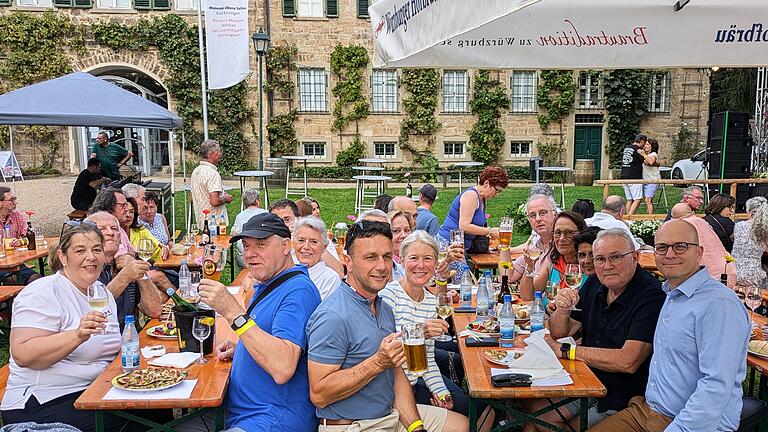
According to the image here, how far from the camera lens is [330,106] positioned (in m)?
20.2

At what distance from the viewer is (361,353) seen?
2.61 meters

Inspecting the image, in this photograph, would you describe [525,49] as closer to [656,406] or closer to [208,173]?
[656,406]

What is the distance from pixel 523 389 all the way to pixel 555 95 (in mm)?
19242

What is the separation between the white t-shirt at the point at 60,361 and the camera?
2936 mm

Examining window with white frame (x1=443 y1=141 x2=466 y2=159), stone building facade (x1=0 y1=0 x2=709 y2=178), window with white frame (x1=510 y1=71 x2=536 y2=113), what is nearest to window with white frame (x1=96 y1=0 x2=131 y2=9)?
stone building facade (x1=0 y1=0 x2=709 y2=178)

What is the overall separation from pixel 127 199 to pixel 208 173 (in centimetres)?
256

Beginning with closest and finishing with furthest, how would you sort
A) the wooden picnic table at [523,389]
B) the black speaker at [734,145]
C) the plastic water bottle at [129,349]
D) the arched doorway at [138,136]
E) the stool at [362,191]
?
1. the wooden picnic table at [523,389]
2. the plastic water bottle at [129,349]
3. the stool at [362,191]
4. the black speaker at [734,145]
5. the arched doorway at [138,136]

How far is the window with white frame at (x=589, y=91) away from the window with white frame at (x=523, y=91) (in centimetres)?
170

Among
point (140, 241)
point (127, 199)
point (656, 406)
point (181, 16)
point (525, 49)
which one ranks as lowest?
point (656, 406)

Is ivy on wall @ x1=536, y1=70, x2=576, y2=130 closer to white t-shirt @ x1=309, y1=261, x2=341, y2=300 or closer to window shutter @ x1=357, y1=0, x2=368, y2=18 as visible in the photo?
window shutter @ x1=357, y1=0, x2=368, y2=18

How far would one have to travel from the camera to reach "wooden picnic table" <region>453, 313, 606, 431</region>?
2.77 m

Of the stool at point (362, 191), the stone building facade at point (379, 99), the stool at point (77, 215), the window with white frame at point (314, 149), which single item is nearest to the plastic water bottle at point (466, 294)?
the stool at point (77, 215)

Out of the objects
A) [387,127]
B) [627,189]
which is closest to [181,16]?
[387,127]

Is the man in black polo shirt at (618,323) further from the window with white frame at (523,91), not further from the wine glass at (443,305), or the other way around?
the window with white frame at (523,91)
